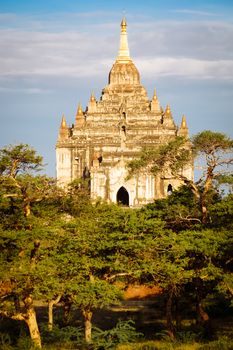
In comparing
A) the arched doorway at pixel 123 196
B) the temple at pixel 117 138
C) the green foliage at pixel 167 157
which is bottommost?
the green foliage at pixel 167 157

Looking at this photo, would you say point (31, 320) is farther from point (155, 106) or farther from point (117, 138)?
point (155, 106)

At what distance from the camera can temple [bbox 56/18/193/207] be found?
64312 millimetres

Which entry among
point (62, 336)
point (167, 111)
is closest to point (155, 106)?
point (167, 111)

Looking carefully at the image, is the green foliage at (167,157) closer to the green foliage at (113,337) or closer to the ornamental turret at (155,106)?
the green foliage at (113,337)

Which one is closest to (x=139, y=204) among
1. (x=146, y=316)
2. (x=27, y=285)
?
(x=146, y=316)

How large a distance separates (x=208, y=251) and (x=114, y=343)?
16.9 feet

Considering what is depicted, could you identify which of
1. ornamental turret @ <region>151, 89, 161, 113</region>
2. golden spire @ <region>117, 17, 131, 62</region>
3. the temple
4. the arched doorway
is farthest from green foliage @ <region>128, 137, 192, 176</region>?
golden spire @ <region>117, 17, 131, 62</region>

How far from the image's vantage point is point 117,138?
68125 mm

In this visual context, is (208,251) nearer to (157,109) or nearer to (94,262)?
(94,262)

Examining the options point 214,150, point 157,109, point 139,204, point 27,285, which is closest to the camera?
point 27,285

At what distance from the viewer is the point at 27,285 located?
26.1 metres

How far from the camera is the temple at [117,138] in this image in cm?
6431

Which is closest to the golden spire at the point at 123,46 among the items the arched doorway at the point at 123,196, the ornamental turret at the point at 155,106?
the ornamental turret at the point at 155,106

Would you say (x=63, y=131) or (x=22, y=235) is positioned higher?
(x=63, y=131)
